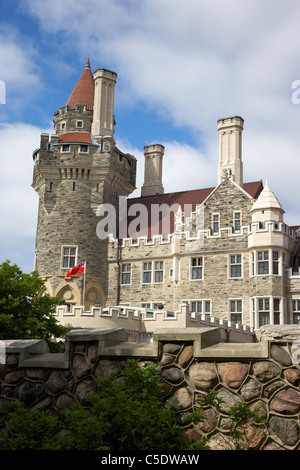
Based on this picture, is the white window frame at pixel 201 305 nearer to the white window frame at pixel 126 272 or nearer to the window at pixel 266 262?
the window at pixel 266 262

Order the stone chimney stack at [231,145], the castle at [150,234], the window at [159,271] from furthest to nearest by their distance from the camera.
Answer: the stone chimney stack at [231,145], the window at [159,271], the castle at [150,234]

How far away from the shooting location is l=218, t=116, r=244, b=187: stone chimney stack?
112ft

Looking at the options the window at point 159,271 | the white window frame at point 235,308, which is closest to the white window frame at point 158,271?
the window at point 159,271

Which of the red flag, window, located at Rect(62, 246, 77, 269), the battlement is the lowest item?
the battlement

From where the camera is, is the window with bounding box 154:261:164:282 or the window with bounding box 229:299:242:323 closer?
the window with bounding box 229:299:242:323

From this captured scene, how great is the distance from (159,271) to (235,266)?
468 cm

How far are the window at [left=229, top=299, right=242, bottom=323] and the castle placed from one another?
0.05 meters

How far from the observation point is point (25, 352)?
6785 millimetres

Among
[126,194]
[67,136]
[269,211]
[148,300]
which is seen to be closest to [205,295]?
[148,300]


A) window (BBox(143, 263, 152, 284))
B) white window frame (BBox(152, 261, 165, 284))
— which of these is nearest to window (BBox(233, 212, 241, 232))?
white window frame (BBox(152, 261, 165, 284))

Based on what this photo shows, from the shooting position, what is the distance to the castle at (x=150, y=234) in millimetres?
29672

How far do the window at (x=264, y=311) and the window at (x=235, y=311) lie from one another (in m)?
1.28

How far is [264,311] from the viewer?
28.8 meters

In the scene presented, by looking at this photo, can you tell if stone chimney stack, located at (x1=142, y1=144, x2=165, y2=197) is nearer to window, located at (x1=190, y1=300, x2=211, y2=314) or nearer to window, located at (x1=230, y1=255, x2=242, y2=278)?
window, located at (x1=230, y1=255, x2=242, y2=278)
